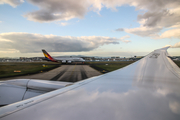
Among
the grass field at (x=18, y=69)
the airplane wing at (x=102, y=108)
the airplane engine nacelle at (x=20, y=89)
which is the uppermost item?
the airplane wing at (x=102, y=108)

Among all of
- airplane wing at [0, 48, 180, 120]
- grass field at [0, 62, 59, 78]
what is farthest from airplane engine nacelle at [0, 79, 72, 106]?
grass field at [0, 62, 59, 78]

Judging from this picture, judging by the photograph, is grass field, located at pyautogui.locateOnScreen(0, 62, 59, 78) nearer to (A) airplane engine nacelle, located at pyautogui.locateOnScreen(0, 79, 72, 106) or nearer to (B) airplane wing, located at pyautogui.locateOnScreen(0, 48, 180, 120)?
(A) airplane engine nacelle, located at pyautogui.locateOnScreen(0, 79, 72, 106)

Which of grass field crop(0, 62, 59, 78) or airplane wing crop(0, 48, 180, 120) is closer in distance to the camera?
airplane wing crop(0, 48, 180, 120)

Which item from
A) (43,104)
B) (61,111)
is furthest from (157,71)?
(43,104)

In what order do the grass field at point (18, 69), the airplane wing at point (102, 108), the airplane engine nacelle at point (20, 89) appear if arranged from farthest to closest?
the grass field at point (18, 69) → the airplane engine nacelle at point (20, 89) → the airplane wing at point (102, 108)

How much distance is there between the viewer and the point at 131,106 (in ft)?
3.96

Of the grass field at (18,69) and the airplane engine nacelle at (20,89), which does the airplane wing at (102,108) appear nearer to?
the airplane engine nacelle at (20,89)

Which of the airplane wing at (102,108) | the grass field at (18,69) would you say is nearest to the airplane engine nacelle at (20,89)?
the airplane wing at (102,108)

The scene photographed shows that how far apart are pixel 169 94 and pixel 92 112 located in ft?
4.43

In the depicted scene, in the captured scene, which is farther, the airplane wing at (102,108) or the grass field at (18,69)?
the grass field at (18,69)

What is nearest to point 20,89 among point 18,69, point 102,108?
point 102,108

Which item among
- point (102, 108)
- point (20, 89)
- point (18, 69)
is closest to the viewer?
point (102, 108)

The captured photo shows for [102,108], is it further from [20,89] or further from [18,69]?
[18,69]

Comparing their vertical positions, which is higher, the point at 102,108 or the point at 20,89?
the point at 102,108
